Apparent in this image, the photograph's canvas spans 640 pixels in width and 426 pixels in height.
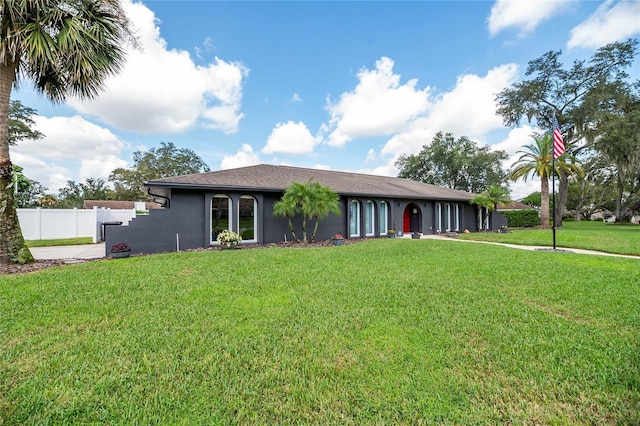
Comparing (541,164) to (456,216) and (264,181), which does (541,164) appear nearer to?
(456,216)

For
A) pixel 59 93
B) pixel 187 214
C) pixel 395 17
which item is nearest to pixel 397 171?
pixel 395 17

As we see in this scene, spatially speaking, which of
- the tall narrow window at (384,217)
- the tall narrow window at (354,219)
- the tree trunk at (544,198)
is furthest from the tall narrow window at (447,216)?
the tree trunk at (544,198)

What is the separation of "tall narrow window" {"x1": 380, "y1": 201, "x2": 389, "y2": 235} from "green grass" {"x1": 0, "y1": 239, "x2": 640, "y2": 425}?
30.5 ft

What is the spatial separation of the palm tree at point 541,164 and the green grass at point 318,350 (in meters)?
18.9

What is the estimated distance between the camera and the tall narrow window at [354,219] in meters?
13.9

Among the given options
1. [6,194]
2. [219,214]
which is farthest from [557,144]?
[6,194]

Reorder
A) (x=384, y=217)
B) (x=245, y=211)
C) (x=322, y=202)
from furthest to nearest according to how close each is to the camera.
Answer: (x=384, y=217)
(x=245, y=211)
(x=322, y=202)

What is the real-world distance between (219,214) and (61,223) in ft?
36.3

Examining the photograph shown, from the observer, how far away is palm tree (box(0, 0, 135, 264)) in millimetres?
6262

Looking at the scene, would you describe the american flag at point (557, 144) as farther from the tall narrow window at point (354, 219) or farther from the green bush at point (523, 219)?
the green bush at point (523, 219)

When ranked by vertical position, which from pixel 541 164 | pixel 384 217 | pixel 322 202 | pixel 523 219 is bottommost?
pixel 523 219

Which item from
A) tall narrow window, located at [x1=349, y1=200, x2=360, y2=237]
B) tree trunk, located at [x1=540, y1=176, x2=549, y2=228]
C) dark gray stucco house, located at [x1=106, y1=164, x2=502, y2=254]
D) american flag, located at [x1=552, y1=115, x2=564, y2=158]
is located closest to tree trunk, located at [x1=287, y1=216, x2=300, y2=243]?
dark gray stucco house, located at [x1=106, y1=164, x2=502, y2=254]

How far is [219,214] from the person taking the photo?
10625mm

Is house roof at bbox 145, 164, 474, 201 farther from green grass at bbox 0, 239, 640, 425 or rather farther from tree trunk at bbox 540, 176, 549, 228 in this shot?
tree trunk at bbox 540, 176, 549, 228
